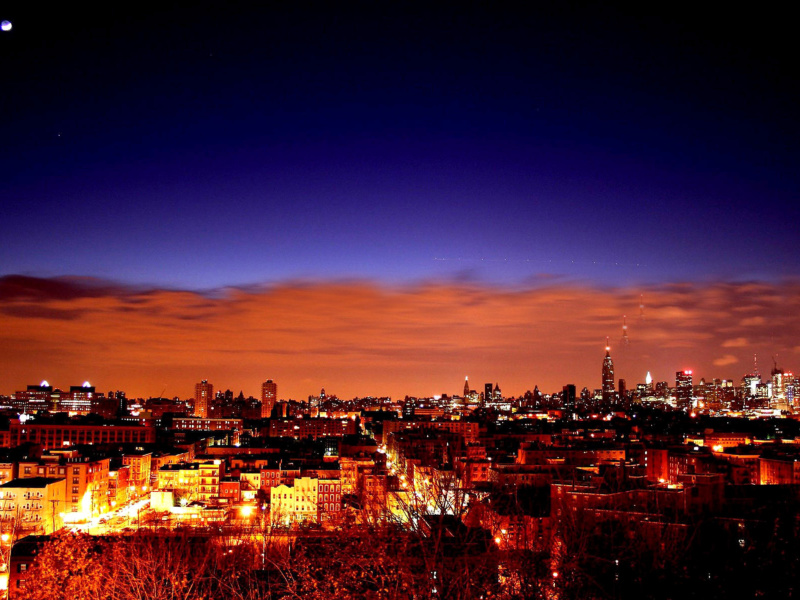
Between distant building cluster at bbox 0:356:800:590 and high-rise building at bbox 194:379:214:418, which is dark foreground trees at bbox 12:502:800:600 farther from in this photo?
high-rise building at bbox 194:379:214:418

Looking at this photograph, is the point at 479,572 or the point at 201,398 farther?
the point at 201,398

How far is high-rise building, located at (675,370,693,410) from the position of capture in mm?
83481

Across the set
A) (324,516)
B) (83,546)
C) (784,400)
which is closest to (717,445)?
(324,516)

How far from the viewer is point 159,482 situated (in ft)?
79.5

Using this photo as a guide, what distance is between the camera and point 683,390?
88062 mm

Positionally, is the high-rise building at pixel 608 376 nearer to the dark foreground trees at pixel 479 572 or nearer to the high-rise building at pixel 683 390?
the high-rise building at pixel 683 390

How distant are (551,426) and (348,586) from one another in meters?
47.3

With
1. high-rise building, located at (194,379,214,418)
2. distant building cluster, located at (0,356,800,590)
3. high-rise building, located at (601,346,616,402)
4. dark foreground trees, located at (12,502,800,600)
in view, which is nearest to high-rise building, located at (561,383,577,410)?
high-rise building, located at (601,346,616,402)

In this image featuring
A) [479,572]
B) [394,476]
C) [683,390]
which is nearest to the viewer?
[479,572]

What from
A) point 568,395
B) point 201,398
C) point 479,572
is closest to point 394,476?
point 479,572

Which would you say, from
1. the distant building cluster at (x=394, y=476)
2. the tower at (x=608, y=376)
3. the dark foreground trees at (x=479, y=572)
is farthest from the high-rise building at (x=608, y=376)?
the dark foreground trees at (x=479, y=572)

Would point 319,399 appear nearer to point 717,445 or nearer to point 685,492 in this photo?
point 717,445

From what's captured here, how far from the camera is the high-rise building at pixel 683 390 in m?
83.5

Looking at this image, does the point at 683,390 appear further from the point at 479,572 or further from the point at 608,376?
the point at 479,572
